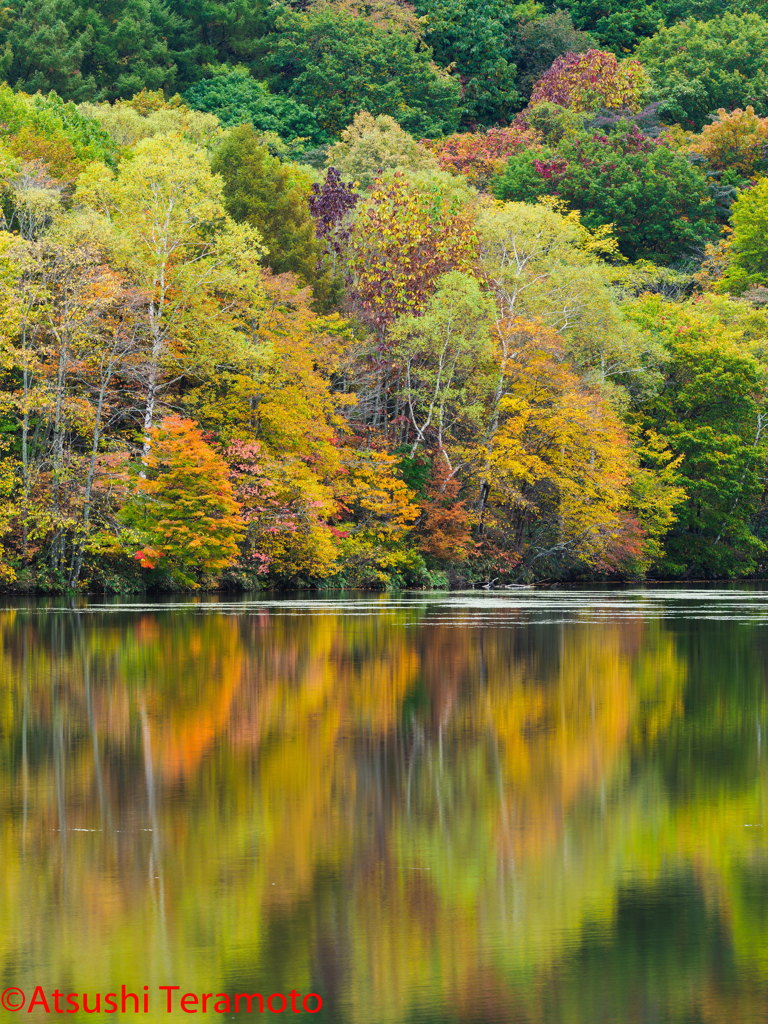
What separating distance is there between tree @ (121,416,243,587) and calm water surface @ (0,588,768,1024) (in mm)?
22470

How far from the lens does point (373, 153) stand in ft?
246

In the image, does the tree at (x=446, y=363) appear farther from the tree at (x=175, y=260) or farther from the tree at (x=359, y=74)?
the tree at (x=359, y=74)

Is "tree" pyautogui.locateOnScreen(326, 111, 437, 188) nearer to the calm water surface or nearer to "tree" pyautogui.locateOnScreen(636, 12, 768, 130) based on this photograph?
"tree" pyautogui.locateOnScreen(636, 12, 768, 130)

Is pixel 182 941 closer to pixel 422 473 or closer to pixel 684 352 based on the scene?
pixel 422 473

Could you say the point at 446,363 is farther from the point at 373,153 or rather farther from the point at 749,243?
the point at 749,243

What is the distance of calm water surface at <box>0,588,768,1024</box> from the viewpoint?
6.54 m

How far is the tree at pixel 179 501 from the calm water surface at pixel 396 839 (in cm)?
2247

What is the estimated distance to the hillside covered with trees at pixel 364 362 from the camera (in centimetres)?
4184

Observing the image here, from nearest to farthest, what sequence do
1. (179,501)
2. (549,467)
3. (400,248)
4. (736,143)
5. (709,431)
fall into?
(179,501)
(549,467)
(400,248)
(709,431)
(736,143)

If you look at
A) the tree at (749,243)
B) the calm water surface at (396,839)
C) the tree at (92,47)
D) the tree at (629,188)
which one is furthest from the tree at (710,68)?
the calm water surface at (396,839)

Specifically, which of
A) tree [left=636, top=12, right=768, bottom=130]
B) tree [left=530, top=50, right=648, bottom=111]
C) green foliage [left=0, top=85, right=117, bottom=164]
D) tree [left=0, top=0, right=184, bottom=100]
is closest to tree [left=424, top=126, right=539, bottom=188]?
tree [left=530, top=50, right=648, bottom=111]

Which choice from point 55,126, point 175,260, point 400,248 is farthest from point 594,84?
point 175,260

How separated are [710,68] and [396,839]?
96.7 meters

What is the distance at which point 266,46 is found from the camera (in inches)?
4114
